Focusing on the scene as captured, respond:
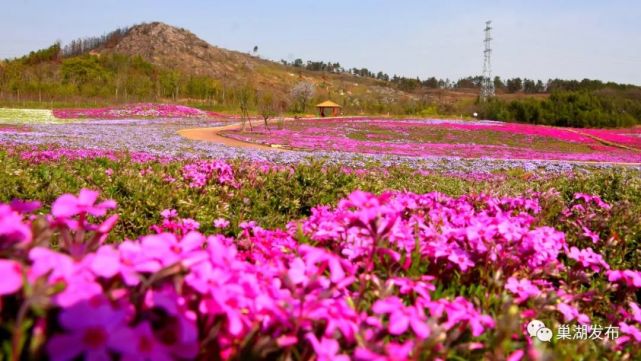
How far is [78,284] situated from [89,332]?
0.34ft

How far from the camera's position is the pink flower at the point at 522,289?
7.18 ft

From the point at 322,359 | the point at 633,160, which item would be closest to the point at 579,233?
the point at 322,359

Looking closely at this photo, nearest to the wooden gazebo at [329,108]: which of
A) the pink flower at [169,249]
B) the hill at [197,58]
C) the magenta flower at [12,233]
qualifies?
the pink flower at [169,249]

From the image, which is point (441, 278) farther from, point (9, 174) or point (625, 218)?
point (9, 174)

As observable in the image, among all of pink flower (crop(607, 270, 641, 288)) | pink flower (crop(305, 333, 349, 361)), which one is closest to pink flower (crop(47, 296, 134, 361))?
pink flower (crop(305, 333, 349, 361))

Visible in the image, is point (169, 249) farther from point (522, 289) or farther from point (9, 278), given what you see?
point (522, 289)

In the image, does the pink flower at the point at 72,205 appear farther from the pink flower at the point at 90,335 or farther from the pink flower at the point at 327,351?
the pink flower at the point at 327,351

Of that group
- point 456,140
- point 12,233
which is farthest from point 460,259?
point 456,140

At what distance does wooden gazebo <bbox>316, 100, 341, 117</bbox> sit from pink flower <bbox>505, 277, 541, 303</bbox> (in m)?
75.0

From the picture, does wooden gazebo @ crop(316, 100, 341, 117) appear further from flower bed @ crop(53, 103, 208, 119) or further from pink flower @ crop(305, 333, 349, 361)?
pink flower @ crop(305, 333, 349, 361)

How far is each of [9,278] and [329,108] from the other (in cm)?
8444

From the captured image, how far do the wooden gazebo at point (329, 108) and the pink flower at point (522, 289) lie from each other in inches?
2952

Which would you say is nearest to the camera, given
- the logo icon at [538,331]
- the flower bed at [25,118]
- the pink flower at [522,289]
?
the logo icon at [538,331]

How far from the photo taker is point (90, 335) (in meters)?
0.94
